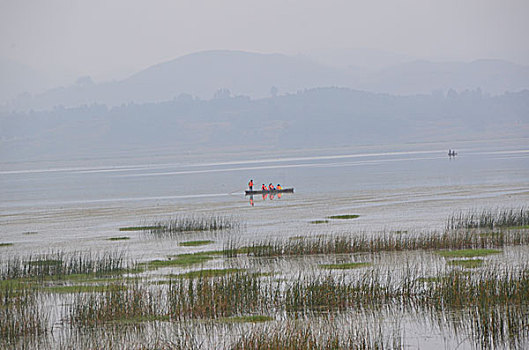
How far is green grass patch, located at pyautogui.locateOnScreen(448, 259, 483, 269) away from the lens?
83.3 feet

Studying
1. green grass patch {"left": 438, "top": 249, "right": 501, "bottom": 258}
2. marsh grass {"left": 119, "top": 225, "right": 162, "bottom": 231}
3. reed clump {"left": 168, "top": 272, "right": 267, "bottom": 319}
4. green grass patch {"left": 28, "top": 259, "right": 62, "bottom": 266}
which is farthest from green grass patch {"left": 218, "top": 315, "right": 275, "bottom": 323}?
marsh grass {"left": 119, "top": 225, "right": 162, "bottom": 231}

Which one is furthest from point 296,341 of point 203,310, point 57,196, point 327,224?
point 57,196

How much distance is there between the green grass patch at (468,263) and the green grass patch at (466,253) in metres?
1.11

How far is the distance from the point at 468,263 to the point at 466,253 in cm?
226

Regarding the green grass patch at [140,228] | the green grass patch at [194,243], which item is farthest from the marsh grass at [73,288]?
the green grass patch at [140,228]

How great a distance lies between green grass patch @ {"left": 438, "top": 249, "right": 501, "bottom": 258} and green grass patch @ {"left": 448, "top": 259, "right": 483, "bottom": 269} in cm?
111

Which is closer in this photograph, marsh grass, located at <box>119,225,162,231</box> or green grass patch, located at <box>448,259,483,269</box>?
green grass patch, located at <box>448,259,483,269</box>

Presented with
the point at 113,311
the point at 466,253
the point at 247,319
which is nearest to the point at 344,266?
the point at 466,253

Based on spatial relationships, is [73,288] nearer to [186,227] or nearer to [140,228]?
[186,227]

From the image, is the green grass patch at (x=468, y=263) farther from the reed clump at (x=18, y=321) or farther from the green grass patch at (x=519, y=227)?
the reed clump at (x=18, y=321)

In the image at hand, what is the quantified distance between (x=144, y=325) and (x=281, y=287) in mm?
5519

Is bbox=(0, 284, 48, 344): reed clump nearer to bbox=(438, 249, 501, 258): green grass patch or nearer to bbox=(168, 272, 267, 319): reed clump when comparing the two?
bbox=(168, 272, 267, 319): reed clump

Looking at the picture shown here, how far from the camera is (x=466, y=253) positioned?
28281 mm

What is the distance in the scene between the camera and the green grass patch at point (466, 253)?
1097 inches
